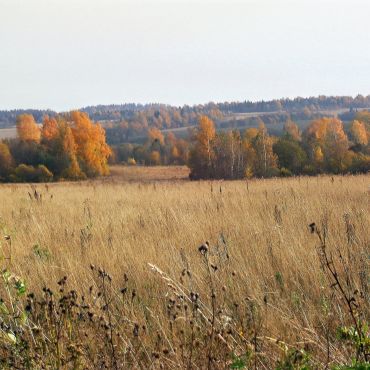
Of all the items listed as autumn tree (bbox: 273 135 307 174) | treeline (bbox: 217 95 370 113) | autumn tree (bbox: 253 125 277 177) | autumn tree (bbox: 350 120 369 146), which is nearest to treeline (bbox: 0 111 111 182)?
autumn tree (bbox: 253 125 277 177)

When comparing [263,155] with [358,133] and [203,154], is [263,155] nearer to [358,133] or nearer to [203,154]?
[203,154]

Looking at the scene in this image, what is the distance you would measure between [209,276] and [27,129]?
67877 mm

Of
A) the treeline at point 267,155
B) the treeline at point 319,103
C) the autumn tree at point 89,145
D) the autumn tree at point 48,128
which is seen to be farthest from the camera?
the treeline at point 319,103

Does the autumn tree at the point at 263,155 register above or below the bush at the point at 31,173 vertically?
above

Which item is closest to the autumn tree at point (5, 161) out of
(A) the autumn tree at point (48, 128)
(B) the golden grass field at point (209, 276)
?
(A) the autumn tree at point (48, 128)

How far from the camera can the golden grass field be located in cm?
259

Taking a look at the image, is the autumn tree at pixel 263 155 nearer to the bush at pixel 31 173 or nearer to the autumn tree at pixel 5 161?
the bush at pixel 31 173

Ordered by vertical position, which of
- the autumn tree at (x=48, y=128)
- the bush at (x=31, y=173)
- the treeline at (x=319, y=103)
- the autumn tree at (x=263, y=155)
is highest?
the treeline at (x=319, y=103)

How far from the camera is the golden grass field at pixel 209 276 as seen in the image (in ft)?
8.50

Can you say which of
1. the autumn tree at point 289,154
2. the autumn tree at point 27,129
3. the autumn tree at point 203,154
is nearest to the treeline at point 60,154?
the autumn tree at point 27,129

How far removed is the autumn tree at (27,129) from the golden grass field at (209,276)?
199 feet

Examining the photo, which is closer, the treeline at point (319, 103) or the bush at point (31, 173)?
the bush at point (31, 173)

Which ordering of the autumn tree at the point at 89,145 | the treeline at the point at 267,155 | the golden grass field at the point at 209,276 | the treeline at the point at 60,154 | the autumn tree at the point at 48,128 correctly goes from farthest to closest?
1. the autumn tree at the point at 48,128
2. the autumn tree at the point at 89,145
3. the treeline at the point at 60,154
4. the treeline at the point at 267,155
5. the golden grass field at the point at 209,276

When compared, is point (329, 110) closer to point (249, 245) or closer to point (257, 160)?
point (257, 160)
